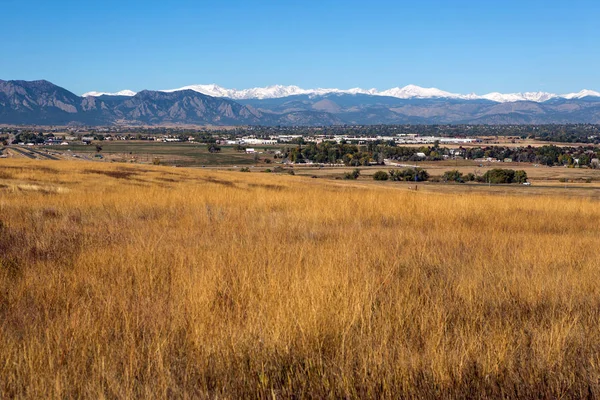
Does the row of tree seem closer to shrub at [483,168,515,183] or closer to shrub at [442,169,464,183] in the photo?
shrub at [442,169,464,183]

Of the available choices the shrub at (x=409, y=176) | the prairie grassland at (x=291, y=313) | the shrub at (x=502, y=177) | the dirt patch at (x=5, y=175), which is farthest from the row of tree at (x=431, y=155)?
the prairie grassland at (x=291, y=313)

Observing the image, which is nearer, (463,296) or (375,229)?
(463,296)

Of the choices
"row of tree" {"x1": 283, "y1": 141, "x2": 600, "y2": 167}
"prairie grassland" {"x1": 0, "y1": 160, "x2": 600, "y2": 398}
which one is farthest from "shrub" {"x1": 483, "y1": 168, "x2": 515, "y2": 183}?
"prairie grassland" {"x1": 0, "y1": 160, "x2": 600, "y2": 398}

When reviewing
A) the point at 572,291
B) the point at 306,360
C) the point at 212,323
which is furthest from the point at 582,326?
the point at 212,323

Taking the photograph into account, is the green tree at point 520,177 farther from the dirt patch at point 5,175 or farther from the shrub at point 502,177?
the dirt patch at point 5,175

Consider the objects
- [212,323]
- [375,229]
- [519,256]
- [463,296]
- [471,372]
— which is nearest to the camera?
[471,372]

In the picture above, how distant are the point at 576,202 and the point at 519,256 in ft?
32.3

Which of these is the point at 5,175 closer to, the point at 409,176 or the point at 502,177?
the point at 409,176

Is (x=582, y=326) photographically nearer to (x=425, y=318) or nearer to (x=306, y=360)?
(x=425, y=318)

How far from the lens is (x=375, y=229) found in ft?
32.9

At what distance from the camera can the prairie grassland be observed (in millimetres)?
3580

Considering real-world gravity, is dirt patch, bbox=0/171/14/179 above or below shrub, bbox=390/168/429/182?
above

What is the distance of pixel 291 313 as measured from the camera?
455cm

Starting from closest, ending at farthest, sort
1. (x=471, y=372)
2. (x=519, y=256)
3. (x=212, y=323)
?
(x=471, y=372) < (x=212, y=323) < (x=519, y=256)
